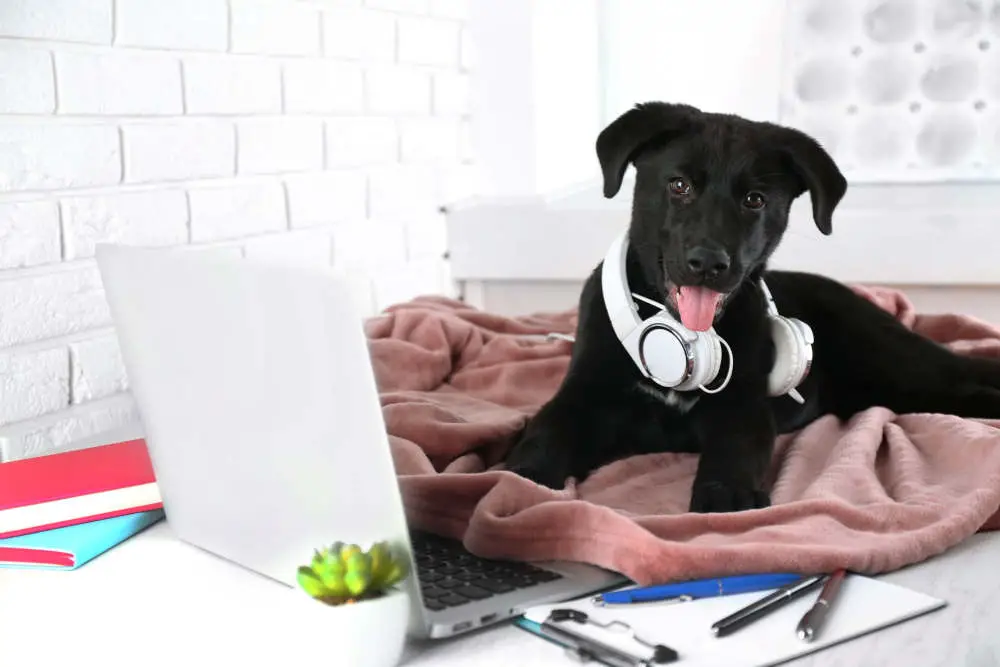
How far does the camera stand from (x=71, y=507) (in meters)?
1.07

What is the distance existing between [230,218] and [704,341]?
91 centimetres

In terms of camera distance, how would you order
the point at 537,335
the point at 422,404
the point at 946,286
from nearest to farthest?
the point at 422,404 → the point at 537,335 → the point at 946,286

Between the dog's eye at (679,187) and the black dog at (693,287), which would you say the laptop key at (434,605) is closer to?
the black dog at (693,287)

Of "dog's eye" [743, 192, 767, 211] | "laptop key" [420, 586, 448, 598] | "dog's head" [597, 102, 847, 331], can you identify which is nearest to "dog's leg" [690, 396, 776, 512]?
"dog's head" [597, 102, 847, 331]

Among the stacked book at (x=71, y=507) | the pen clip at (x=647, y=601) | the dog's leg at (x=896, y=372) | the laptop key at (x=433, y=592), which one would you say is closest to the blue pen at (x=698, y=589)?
the pen clip at (x=647, y=601)

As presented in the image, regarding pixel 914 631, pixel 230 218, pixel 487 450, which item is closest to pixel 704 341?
pixel 487 450

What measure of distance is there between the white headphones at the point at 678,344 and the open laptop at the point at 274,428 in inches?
14.2

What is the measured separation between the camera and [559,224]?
2.50 metres

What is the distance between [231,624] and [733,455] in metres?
0.58

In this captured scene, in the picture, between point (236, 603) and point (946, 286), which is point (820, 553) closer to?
point (236, 603)

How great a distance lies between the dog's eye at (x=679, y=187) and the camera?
1310 millimetres

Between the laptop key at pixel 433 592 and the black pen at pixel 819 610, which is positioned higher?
the laptop key at pixel 433 592

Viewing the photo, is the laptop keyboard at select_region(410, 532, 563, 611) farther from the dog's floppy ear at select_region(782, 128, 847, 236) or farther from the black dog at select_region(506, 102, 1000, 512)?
the dog's floppy ear at select_region(782, 128, 847, 236)

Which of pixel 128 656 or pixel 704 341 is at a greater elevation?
pixel 704 341
